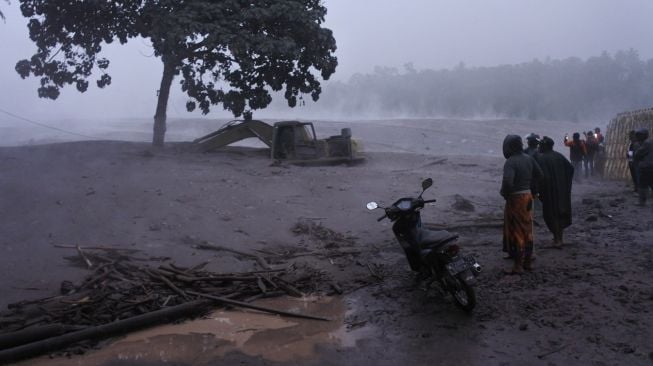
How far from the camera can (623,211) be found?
1124cm

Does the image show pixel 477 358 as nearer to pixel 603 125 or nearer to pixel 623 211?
pixel 623 211

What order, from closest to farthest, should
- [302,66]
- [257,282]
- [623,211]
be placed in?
[257,282] → [623,211] → [302,66]

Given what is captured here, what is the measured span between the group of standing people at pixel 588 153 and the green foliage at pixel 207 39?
7.43 metres

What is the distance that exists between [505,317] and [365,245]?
380 cm

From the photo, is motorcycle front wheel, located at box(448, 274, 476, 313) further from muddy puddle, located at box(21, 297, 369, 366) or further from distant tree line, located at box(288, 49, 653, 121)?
distant tree line, located at box(288, 49, 653, 121)

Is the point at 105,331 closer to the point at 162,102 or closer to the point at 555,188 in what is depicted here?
the point at 555,188

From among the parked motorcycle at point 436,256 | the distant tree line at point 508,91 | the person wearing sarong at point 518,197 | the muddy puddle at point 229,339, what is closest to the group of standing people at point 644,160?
the person wearing sarong at point 518,197

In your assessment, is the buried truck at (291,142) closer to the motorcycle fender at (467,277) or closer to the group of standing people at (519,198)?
the group of standing people at (519,198)

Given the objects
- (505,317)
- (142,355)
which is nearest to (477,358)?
(505,317)

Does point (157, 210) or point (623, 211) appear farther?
point (623, 211)

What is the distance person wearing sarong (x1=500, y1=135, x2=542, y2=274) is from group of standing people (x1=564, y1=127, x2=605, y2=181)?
11209 mm

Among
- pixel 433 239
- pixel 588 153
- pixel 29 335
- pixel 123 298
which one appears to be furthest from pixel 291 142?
pixel 29 335

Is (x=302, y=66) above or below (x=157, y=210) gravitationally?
above

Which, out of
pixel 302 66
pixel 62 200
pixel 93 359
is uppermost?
pixel 302 66
